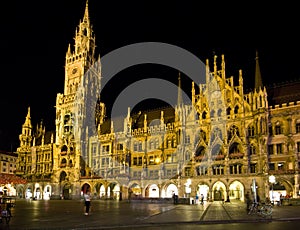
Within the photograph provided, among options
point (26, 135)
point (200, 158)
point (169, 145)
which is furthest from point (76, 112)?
point (200, 158)

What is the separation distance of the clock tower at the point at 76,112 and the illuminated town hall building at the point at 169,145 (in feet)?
0.83

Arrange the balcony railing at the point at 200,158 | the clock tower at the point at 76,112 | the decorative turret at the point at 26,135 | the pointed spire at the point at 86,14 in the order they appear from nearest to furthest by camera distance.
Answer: the balcony railing at the point at 200,158 → the clock tower at the point at 76,112 → the decorative turret at the point at 26,135 → the pointed spire at the point at 86,14

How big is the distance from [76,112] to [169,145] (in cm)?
3033

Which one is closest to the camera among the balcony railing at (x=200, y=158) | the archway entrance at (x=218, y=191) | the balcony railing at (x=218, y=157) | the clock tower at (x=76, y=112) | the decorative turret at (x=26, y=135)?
the balcony railing at (x=218, y=157)

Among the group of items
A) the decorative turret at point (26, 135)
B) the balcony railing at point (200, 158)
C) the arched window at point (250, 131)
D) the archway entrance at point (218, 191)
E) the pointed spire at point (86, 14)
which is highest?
the pointed spire at point (86, 14)

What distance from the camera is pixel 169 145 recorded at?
69.9 m

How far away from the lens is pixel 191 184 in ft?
208

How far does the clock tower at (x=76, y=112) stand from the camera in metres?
84.6

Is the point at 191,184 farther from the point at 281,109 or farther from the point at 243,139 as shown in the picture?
the point at 281,109

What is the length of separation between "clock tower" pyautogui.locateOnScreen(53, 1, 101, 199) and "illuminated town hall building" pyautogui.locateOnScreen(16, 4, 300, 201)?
0.25 meters

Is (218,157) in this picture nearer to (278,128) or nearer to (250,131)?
(250,131)

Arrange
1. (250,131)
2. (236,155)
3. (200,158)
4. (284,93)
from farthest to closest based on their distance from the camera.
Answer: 1. (200,158)
2. (284,93)
3. (250,131)
4. (236,155)

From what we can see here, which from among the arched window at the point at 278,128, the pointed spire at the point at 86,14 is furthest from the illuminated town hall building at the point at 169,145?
the pointed spire at the point at 86,14

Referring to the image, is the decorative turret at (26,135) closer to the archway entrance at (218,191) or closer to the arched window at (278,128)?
the archway entrance at (218,191)
